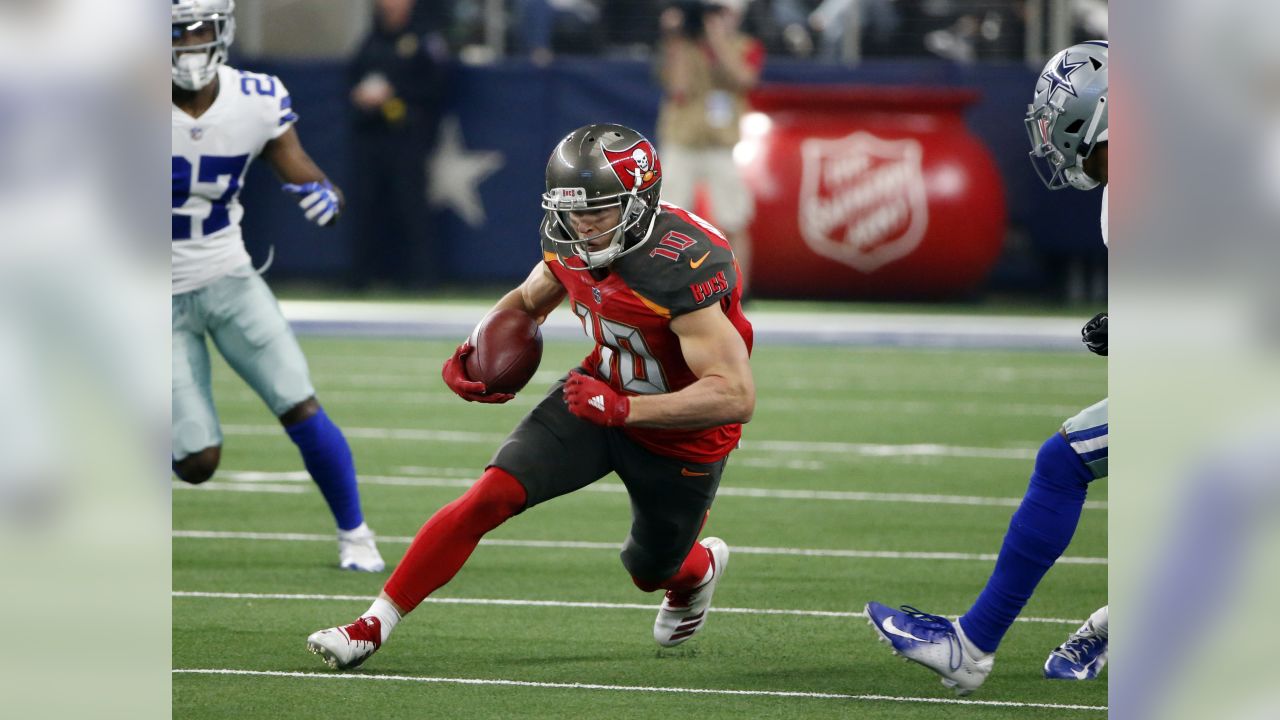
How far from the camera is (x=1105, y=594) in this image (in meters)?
4.97

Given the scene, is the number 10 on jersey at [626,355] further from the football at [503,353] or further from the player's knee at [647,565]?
the player's knee at [647,565]

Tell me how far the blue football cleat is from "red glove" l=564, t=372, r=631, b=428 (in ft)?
3.86

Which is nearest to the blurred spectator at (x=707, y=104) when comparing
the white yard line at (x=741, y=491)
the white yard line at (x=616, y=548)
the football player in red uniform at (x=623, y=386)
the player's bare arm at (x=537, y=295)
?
the white yard line at (x=741, y=491)

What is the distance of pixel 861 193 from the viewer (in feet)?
40.9

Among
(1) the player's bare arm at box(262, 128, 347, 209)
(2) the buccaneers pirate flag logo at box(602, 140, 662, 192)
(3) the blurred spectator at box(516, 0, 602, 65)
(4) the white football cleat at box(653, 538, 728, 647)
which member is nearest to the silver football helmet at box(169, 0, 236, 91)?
(1) the player's bare arm at box(262, 128, 347, 209)

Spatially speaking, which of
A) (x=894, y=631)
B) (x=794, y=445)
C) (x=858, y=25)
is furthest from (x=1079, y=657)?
(x=858, y=25)

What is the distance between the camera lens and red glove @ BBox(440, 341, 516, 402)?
4020 millimetres

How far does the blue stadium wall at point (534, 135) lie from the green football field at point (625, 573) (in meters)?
4.48

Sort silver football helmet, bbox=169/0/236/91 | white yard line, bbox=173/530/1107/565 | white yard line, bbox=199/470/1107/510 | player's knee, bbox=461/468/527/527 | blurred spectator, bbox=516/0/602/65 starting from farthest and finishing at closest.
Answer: blurred spectator, bbox=516/0/602/65 → white yard line, bbox=199/470/1107/510 → white yard line, bbox=173/530/1107/565 → silver football helmet, bbox=169/0/236/91 → player's knee, bbox=461/468/527/527

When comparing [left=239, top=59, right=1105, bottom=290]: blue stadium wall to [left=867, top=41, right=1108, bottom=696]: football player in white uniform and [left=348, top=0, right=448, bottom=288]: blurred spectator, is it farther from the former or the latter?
[left=867, top=41, right=1108, bottom=696]: football player in white uniform
